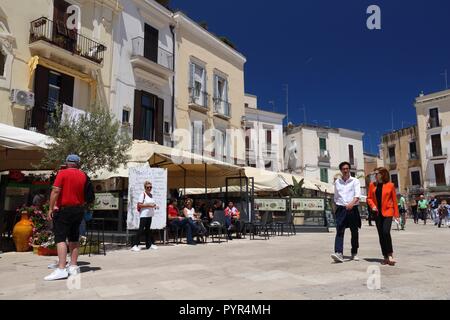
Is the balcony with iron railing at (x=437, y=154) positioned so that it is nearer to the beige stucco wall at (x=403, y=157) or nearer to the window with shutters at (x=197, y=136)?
the beige stucco wall at (x=403, y=157)

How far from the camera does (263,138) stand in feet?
118

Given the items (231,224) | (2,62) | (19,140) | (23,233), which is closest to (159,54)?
(2,62)

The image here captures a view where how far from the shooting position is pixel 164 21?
2045 centimetres

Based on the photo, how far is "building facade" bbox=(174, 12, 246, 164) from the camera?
2112 centimetres

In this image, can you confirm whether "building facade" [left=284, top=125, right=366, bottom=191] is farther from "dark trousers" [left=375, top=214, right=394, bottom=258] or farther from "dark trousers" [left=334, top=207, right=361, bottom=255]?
"dark trousers" [left=375, top=214, right=394, bottom=258]

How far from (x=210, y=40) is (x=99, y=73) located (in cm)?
832

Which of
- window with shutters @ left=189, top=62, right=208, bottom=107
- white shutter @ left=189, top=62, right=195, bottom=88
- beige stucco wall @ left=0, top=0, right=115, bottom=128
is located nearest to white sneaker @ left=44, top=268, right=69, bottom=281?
beige stucco wall @ left=0, top=0, right=115, bottom=128

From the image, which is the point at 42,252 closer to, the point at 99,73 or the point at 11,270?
the point at 11,270

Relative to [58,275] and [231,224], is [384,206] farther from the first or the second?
[231,224]

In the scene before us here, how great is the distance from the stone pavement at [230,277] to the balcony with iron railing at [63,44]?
30.0 feet

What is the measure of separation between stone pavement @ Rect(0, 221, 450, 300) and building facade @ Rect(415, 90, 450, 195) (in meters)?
41.2

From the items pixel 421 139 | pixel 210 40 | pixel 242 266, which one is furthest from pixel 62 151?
pixel 421 139

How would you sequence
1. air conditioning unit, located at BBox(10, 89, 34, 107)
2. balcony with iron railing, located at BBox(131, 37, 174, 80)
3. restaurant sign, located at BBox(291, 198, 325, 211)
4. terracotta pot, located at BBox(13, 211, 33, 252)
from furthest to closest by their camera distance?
balcony with iron railing, located at BBox(131, 37, 174, 80), restaurant sign, located at BBox(291, 198, 325, 211), air conditioning unit, located at BBox(10, 89, 34, 107), terracotta pot, located at BBox(13, 211, 33, 252)

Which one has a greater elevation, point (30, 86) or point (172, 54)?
point (172, 54)
